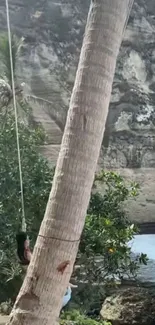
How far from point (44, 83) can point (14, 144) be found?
7.45ft

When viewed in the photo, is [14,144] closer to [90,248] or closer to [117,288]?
[90,248]

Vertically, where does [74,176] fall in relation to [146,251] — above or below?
above

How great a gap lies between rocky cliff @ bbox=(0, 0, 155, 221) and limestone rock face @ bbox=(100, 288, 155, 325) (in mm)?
2006

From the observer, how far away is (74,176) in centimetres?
180

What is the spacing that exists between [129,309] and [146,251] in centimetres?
137

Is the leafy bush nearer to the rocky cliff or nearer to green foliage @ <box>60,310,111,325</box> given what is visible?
green foliage @ <box>60,310,111,325</box>

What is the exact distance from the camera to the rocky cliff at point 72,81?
22.2ft

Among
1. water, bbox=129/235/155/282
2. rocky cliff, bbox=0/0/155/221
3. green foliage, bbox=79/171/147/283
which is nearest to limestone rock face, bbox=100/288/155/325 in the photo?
green foliage, bbox=79/171/147/283

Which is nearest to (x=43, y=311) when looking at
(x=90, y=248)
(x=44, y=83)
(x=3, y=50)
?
(x=90, y=248)

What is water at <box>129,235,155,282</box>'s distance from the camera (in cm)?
570

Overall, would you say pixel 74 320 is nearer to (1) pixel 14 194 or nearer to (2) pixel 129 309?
(2) pixel 129 309

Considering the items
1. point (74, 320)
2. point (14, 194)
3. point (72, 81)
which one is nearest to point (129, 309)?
point (74, 320)

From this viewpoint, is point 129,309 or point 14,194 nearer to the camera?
point 14,194

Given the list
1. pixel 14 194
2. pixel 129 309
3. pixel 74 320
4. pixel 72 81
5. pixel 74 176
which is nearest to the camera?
pixel 74 176
